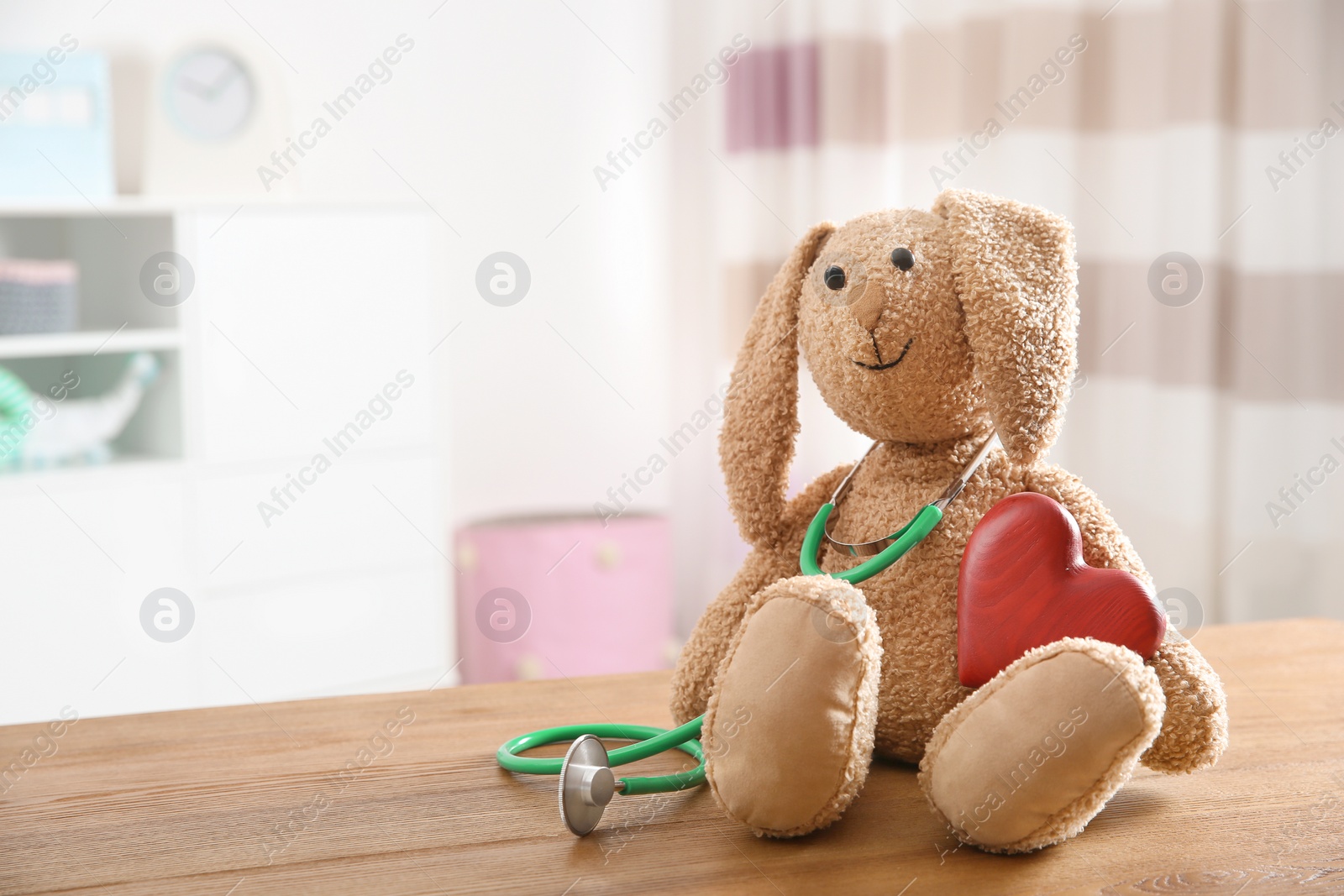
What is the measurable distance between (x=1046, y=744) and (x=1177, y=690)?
0.14 metres

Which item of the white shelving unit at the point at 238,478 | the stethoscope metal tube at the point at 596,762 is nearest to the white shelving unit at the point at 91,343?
the white shelving unit at the point at 238,478

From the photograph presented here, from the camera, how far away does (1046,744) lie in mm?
562

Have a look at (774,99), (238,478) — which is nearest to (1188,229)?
(774,99)

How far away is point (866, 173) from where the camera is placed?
2088mm

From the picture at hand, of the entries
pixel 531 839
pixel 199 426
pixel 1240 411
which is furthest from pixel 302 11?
pixel 531 839

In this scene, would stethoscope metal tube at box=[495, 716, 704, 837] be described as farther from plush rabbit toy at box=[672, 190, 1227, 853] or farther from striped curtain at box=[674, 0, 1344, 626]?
striped curtain at box=[674, 0, 1344, 626]

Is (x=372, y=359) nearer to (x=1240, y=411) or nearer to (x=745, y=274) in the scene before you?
(x=745, y=274)

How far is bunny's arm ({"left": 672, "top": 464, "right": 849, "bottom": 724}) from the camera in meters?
0.75

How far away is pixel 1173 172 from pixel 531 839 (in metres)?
1.39

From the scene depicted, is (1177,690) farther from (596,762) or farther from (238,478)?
(238,478)

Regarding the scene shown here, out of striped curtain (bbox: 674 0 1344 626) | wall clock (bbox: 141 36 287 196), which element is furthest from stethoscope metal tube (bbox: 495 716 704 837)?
wall clock (bbox: 141 36 287 196)

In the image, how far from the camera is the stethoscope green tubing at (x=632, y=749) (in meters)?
0.68

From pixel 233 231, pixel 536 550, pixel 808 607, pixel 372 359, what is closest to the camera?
pixel 808 607

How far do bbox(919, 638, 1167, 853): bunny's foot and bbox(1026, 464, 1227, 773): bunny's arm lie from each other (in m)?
0.09
